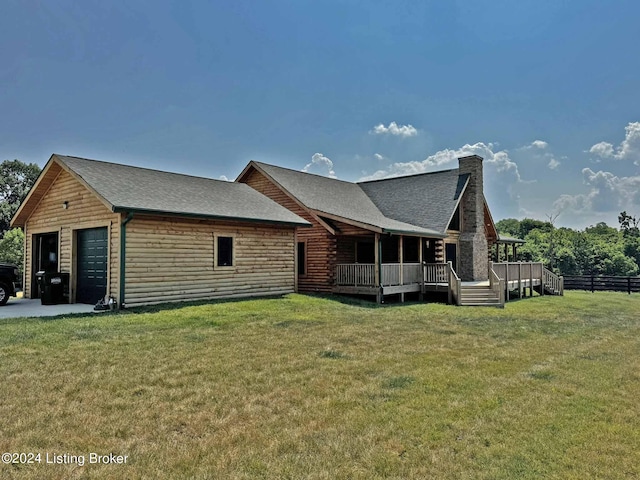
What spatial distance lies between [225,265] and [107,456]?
1131cm

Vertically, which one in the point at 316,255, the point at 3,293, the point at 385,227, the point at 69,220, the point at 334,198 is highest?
the point at 334,198

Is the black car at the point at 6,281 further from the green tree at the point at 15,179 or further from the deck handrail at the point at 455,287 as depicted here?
the green tree at the point at 15,179

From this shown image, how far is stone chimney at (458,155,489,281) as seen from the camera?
2219cm

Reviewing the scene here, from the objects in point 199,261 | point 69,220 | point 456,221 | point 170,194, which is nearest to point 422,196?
point 456,221

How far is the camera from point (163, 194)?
14.1m

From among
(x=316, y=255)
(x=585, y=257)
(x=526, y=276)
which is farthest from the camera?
(x=585, y=257)

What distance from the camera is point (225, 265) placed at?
14805 millimetres

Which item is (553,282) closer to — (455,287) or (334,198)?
(455,287)

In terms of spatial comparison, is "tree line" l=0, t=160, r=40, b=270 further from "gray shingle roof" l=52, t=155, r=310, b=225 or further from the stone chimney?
the stone chimney

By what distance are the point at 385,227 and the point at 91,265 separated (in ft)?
32.8

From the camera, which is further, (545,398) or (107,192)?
(107,192)

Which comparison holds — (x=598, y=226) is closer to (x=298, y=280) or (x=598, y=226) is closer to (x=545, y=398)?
(x=298, y=280)

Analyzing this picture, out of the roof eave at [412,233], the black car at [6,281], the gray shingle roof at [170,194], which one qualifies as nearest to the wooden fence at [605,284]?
the roof eave at [412,233]

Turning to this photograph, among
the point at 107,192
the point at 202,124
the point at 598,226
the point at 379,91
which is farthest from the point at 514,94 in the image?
the point at 598,226
